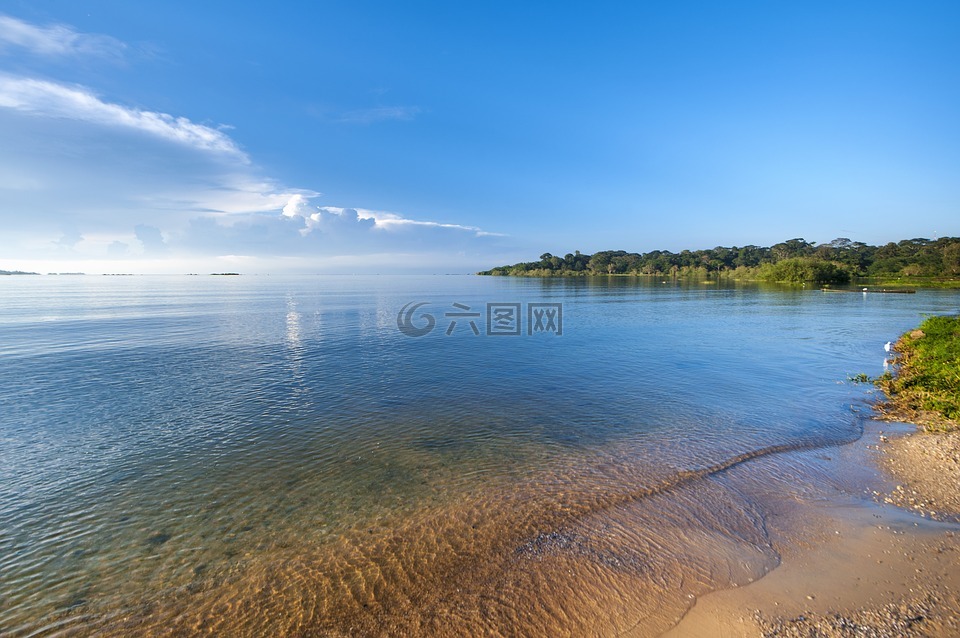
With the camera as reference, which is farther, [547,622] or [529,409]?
[529,409]

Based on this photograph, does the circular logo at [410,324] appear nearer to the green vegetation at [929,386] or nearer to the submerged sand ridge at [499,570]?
the submerged sand ridge at [499,570]

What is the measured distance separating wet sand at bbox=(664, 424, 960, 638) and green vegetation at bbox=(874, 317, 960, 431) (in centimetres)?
633

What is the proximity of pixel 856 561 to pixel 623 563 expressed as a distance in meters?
3.51

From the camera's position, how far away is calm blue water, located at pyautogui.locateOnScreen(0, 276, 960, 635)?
20.2 ft

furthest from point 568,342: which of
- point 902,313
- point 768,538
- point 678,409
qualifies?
point 902,313

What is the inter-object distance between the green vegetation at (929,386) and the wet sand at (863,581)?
20.8ft

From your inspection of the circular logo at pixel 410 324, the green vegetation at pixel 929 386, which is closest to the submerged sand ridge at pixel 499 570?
the green vegetation at pixel 929 386

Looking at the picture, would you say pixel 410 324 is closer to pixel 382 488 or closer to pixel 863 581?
pixel 382 488

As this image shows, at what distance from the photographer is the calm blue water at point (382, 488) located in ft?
20.2

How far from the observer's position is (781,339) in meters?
32.1

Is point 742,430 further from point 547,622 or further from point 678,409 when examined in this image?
point 547,622

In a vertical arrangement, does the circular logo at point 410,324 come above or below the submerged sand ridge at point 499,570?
above

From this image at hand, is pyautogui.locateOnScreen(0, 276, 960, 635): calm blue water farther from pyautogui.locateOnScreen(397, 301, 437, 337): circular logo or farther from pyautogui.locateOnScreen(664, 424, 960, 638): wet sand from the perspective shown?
pyautogui.locateOnScreen(397, 301, 437, 337): circular logo

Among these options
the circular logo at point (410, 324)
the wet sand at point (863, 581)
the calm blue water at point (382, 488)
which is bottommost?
the calm blue water at point (382, 488)
